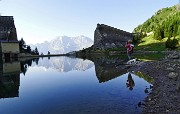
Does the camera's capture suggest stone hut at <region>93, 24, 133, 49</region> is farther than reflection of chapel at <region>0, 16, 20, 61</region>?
Yes

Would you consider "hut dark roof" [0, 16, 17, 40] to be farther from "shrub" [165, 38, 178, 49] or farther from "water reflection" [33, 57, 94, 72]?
"shrub" [165, 38, 178, 49]

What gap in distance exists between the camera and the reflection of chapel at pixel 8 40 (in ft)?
286

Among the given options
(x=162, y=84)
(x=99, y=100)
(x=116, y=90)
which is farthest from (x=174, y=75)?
(x=99, y=100)

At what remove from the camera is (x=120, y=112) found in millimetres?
15867

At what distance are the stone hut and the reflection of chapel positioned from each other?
130 feet

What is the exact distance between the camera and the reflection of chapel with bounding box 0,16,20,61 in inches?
3436

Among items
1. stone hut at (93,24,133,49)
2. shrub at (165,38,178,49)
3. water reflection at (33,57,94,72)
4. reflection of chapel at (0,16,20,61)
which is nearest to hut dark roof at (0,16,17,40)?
reflection of chapel at (0,16,20,61)

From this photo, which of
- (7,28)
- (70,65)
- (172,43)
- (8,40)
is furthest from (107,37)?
(70,65)

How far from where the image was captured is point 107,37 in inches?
5007

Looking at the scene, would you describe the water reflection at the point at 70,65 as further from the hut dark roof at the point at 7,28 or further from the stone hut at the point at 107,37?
the stone hut at the point at 107,37

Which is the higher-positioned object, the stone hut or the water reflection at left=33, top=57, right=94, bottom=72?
the stone hut

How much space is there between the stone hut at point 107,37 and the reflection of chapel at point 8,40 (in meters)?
39.6

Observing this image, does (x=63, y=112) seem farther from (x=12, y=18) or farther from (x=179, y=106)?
(x=12, y=18)

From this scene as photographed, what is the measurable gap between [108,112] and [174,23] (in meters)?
91.4
